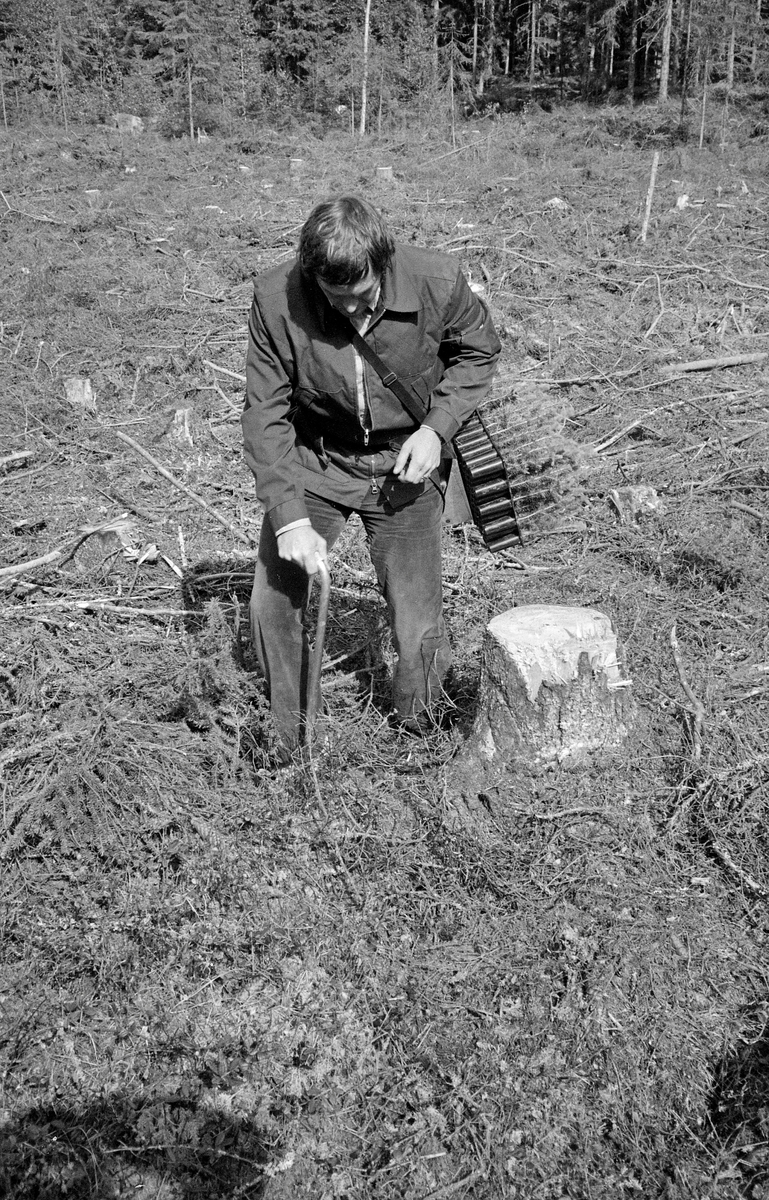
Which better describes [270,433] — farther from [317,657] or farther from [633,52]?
[633,52]

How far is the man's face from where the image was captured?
8.38 ft

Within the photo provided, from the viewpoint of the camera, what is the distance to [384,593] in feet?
10.6

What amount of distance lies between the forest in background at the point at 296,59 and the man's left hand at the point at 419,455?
75.1ft

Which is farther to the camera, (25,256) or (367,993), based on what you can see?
(25,256)

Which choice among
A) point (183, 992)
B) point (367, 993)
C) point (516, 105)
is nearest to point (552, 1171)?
point (367, 993)

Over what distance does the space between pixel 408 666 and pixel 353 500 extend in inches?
27.1

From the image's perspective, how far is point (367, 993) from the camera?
249 centimetres

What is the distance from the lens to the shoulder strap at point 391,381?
278 cm

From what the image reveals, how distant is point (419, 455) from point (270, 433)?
488 millimetres

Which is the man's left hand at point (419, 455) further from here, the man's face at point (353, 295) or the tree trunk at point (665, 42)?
the tree trunk at point (665, 42)

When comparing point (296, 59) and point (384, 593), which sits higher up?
point (296, 59)

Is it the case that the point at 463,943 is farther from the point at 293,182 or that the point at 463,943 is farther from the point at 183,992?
the point at 293,182

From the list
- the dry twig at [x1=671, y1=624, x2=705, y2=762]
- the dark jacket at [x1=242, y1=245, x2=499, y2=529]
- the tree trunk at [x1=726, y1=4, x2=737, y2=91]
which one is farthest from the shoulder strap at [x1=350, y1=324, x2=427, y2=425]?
the tree trunk at [x1=726, y1=4, x2=737, y2=91]

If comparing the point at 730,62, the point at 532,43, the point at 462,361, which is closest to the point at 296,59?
the point at 532,43
